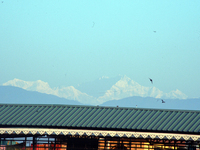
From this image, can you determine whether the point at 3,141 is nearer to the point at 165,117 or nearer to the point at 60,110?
the point at 60,110

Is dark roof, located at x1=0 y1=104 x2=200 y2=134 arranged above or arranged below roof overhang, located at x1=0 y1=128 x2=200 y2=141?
above

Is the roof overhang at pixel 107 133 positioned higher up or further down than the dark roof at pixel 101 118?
further down

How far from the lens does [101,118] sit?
104ft

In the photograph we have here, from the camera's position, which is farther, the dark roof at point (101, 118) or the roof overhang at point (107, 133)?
the dark roof at point (101, 118)

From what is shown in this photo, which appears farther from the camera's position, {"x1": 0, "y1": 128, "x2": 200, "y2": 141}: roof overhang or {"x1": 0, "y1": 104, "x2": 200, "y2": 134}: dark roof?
{"x1": 0, "y1": 104, "x2": 200, "y2": 134}: dark roof

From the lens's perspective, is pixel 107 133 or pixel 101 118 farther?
pixel 101 118

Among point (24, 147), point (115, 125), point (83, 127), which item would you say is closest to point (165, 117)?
point (115, 125)

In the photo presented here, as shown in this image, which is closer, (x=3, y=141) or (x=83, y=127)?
(x=83, y=127)

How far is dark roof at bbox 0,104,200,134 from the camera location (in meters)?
29.9

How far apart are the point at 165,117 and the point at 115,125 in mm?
4208

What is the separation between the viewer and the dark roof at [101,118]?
29.9 meters

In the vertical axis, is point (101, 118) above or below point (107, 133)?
above

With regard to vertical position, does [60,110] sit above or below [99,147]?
above

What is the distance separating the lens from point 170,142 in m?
31.8
